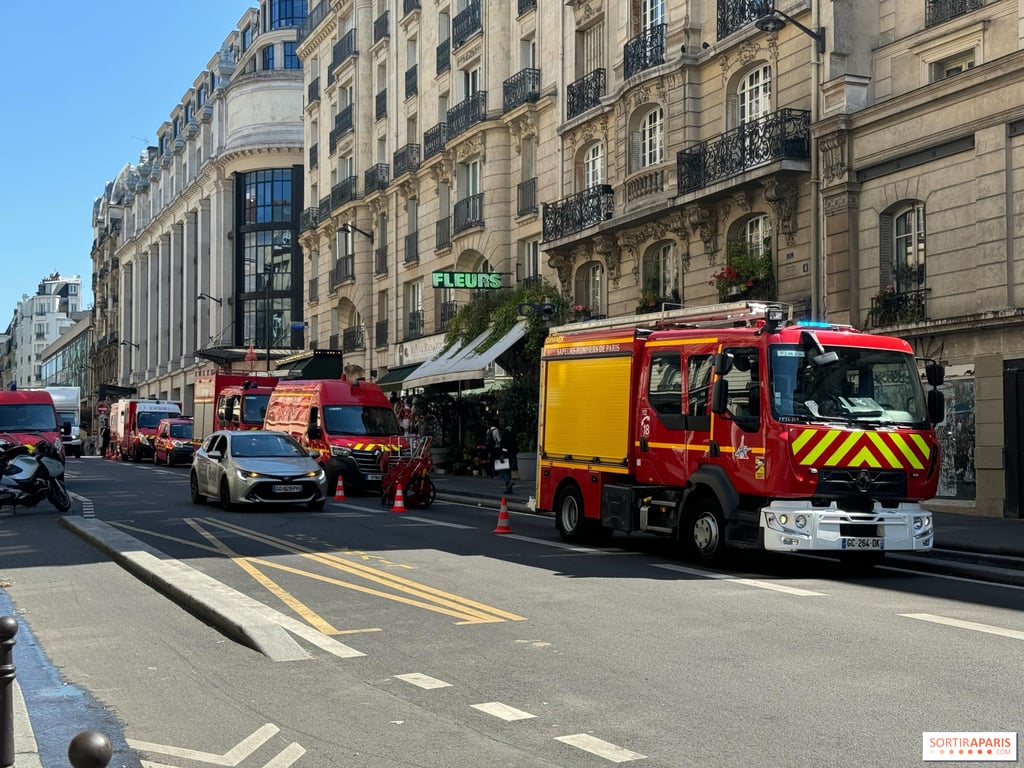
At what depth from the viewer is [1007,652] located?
27.8ft

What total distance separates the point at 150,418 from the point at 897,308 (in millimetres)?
37752

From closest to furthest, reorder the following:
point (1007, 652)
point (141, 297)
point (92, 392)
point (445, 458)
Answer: point (1007, 652), point (445, 458), point (141, 297), point (92, 392)

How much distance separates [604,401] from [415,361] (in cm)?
2803

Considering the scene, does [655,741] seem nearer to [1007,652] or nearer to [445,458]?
[1007,652]

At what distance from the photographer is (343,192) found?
171 ft

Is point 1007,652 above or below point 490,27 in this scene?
below

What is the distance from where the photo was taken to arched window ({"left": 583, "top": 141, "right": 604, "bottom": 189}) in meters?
32.8

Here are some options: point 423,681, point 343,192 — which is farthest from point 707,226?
point 343,192

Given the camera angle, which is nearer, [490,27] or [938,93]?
[938,93]

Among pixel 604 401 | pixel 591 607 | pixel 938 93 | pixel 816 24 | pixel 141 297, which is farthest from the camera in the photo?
pixel 141 297

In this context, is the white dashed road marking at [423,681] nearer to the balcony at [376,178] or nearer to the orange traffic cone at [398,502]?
the orange traffic cone at [398,502]

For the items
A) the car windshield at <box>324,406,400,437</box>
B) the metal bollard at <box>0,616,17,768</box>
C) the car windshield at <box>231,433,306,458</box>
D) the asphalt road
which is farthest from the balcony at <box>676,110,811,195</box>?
the metal bollard at <box>0,616,17,768</box>

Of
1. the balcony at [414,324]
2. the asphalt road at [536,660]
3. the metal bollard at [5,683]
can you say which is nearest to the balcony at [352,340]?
the balcony at [414,324]

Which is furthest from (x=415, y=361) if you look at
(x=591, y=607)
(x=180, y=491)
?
(x=591, y=607)
